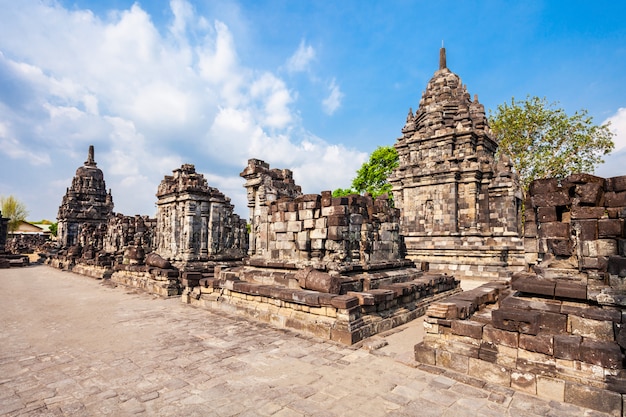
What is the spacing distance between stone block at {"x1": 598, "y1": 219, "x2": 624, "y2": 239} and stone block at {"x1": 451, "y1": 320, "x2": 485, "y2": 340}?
206 centimetres

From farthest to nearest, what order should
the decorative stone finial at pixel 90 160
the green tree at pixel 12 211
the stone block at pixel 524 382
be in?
the green tree at pixel 12 211 < the decorative stone finial at pixel 90 160 < the stone block at pixel 524 382

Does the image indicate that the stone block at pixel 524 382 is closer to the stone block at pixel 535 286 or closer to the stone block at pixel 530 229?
the stone block at pixel 535 286

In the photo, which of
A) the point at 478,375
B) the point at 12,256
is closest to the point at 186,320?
the point at 478,375

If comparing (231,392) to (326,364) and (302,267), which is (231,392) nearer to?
(326,364)

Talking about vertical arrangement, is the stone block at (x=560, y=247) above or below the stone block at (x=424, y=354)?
above

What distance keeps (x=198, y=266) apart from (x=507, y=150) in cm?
2585

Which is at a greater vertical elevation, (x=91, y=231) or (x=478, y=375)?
(x=91, y=231)

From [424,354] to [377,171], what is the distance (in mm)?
31036

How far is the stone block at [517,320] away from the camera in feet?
14.0

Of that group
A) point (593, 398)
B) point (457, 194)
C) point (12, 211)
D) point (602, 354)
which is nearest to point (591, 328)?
point (602, 354)

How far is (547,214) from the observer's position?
5262 millimetres

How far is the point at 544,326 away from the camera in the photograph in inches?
172

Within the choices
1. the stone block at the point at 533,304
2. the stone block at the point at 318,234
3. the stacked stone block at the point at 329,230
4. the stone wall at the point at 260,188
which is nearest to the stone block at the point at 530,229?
the stone block at the point at 533,304

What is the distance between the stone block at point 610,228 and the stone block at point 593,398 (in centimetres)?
209
